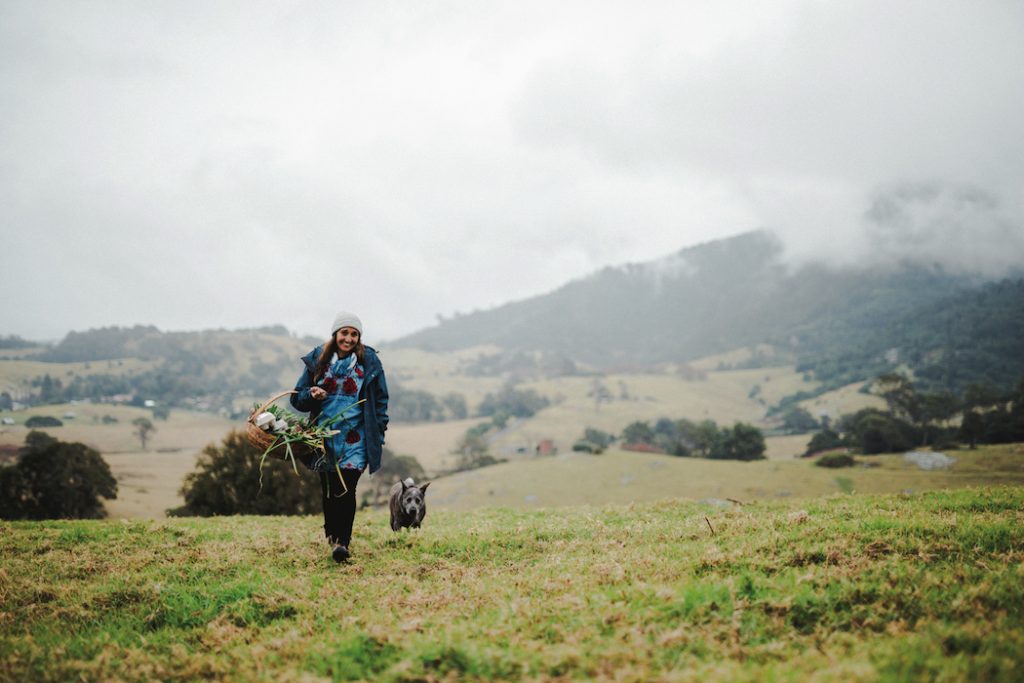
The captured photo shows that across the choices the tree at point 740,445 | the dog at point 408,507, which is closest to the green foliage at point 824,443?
the tree at point 740,445

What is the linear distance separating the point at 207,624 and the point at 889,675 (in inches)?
232

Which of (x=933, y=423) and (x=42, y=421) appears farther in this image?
(x=42, y=421)

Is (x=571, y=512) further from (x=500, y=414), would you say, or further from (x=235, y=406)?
(x=235, y=406)

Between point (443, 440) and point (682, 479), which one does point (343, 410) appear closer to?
point (682, 479)

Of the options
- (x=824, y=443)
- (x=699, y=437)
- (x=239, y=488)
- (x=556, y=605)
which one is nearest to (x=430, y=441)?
(x=699, y=437)

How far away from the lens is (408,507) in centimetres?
1059

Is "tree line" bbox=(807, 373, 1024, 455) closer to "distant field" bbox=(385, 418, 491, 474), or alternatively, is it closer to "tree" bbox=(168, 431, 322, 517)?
"distant field" bbox=(385, 418, 491, 474)

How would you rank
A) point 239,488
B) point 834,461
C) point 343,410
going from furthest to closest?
point 834,461, point 239,488, point 343,410

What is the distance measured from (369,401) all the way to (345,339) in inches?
40.1

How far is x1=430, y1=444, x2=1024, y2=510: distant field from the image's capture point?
55.2m

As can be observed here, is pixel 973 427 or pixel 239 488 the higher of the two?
pixel 239 488

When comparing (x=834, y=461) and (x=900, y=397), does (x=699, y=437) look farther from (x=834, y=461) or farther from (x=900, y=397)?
(x=900, y=397)

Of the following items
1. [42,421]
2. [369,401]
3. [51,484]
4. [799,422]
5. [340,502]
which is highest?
[42,421]

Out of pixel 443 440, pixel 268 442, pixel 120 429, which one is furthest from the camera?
pixel 443 440
